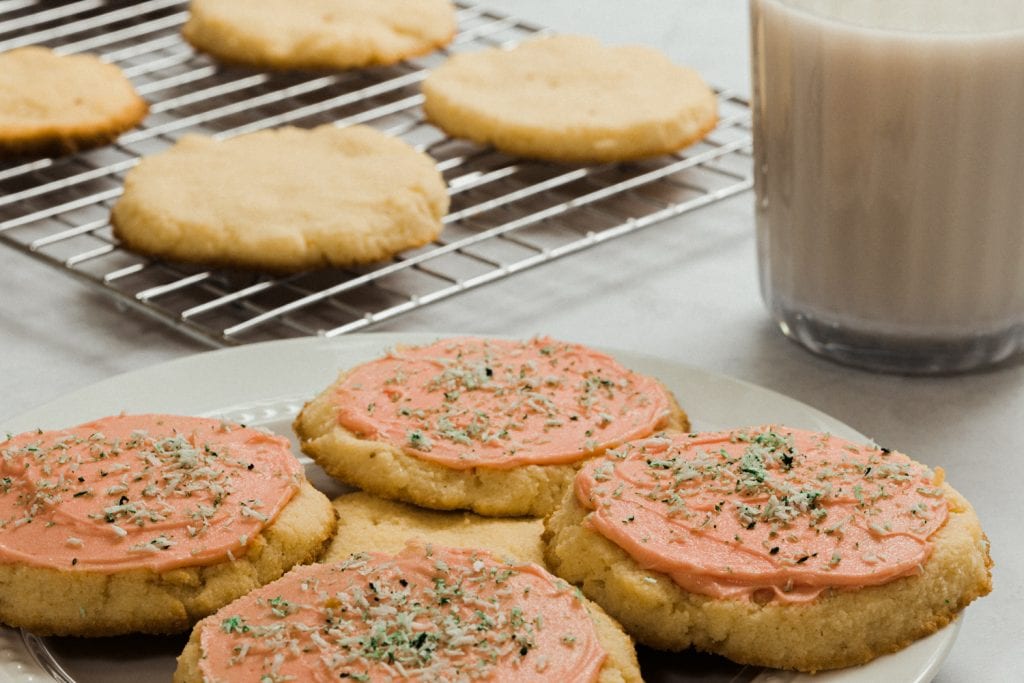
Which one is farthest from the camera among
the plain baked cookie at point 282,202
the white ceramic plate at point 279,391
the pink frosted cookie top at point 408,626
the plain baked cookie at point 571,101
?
the plain baked cookie at point 571,101

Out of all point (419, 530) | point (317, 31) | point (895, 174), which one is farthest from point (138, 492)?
point (317, 31)

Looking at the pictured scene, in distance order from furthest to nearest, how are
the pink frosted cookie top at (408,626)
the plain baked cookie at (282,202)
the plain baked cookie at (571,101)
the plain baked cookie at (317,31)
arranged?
the plain baked cookie at (317,31) → the plain baked cookie at (571,101) → the plain baked cookie at (282,202) → the pink frosted cookie top at (408,626)

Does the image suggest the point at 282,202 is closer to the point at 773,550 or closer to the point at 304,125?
the point at 304,125

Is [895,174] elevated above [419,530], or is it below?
above

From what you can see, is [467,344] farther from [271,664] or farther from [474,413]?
[271,664]

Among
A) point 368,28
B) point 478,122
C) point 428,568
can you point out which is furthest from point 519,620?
point 368,28

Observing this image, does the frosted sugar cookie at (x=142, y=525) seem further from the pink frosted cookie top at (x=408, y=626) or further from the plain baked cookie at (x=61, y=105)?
the plain baked cookie at (x=61, y=105)

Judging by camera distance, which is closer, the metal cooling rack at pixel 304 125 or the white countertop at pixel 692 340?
the white countertop at pixel 692 340

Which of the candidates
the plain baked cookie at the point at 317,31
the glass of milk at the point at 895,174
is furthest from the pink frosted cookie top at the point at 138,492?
the plain baked cookie at the point at 317,31
